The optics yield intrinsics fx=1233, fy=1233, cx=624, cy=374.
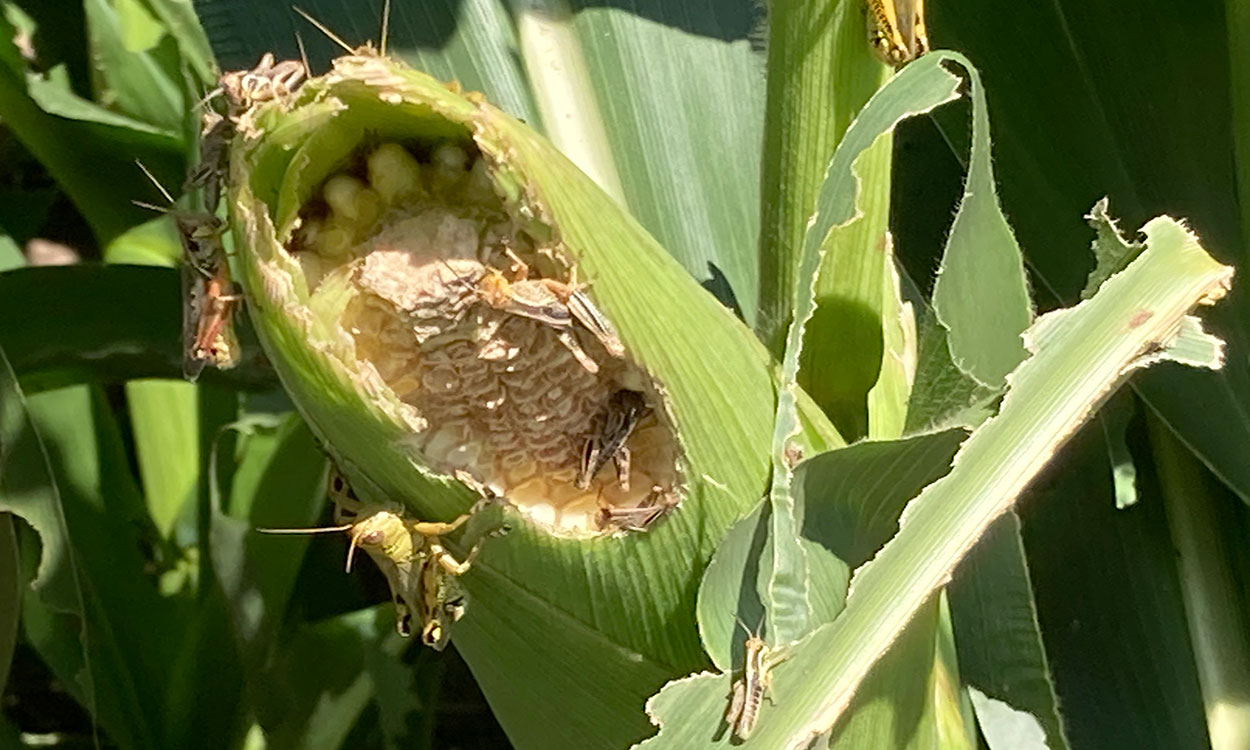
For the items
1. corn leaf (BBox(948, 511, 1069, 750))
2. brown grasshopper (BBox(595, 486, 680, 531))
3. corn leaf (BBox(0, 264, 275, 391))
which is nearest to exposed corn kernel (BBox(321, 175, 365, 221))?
brown grasshopper (BBox(595, 486, 680, 531))

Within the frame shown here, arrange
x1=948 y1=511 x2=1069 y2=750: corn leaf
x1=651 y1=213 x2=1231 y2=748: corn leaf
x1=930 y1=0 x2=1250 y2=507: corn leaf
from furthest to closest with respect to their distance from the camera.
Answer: x1=930 y1=0 x2=1250 y2=507: corn leaf < x1=948 y1=511 x2=1069 y2=750: corn leaf < x1=651 y1=213 x2=1231 y2=748: corn leaf

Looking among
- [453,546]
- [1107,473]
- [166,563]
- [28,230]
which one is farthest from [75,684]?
[1107,473]

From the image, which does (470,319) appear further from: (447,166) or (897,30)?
(897,30)

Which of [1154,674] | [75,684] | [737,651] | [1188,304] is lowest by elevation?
[75,684]

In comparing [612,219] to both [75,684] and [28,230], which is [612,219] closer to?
[75,684]

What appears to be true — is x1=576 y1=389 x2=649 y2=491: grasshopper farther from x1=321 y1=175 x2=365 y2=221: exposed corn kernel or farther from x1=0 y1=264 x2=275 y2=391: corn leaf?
x1=0 y1=264 x2=275 y2=391: corn leaf

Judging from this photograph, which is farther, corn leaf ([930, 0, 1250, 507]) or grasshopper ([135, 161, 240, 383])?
corn leaf ([930, 0, 1250, 507])
